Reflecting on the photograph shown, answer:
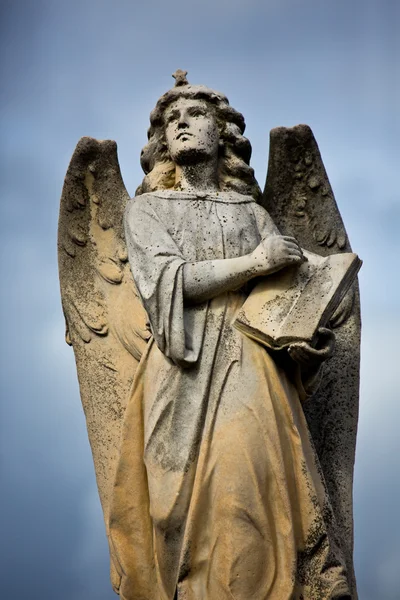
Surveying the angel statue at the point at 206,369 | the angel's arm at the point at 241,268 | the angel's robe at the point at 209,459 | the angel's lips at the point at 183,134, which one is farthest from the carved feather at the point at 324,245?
the angel's arm at the point at 241,268

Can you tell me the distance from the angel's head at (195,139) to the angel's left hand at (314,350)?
1255 millimetres

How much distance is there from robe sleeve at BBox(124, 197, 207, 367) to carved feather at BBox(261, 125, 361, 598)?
3.66ft

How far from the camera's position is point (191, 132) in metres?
7.72

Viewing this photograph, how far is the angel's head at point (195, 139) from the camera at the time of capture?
7.72 m

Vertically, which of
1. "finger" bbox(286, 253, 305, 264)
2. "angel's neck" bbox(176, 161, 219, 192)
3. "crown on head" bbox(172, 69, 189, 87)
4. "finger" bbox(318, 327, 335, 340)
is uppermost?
"crown on head" bbox(172, 69, 189, 87)

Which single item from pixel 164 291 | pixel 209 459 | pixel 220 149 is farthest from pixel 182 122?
pixel 209 459

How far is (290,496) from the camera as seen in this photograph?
6.85m

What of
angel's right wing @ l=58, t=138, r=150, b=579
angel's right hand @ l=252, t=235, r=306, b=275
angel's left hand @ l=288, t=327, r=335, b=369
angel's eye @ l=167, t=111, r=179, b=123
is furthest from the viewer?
angel's right wing @ l=58, t=138, r=150, b=579

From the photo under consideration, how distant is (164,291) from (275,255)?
0.63 m

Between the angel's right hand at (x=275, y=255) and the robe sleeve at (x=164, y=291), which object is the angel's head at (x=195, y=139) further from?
the angel's right hand at (x=275, y=255)

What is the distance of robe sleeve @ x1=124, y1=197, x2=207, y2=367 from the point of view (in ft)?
23.1

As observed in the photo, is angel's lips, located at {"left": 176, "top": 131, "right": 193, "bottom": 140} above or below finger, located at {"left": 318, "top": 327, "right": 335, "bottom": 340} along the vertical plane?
above

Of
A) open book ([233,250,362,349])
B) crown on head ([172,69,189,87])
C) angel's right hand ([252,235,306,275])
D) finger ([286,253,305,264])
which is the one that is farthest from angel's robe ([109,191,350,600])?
crown on head ([172,69,189,87])

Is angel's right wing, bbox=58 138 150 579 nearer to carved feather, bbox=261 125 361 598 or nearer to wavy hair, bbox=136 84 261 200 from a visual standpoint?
wavy hair, bbox=136 84 261 200
